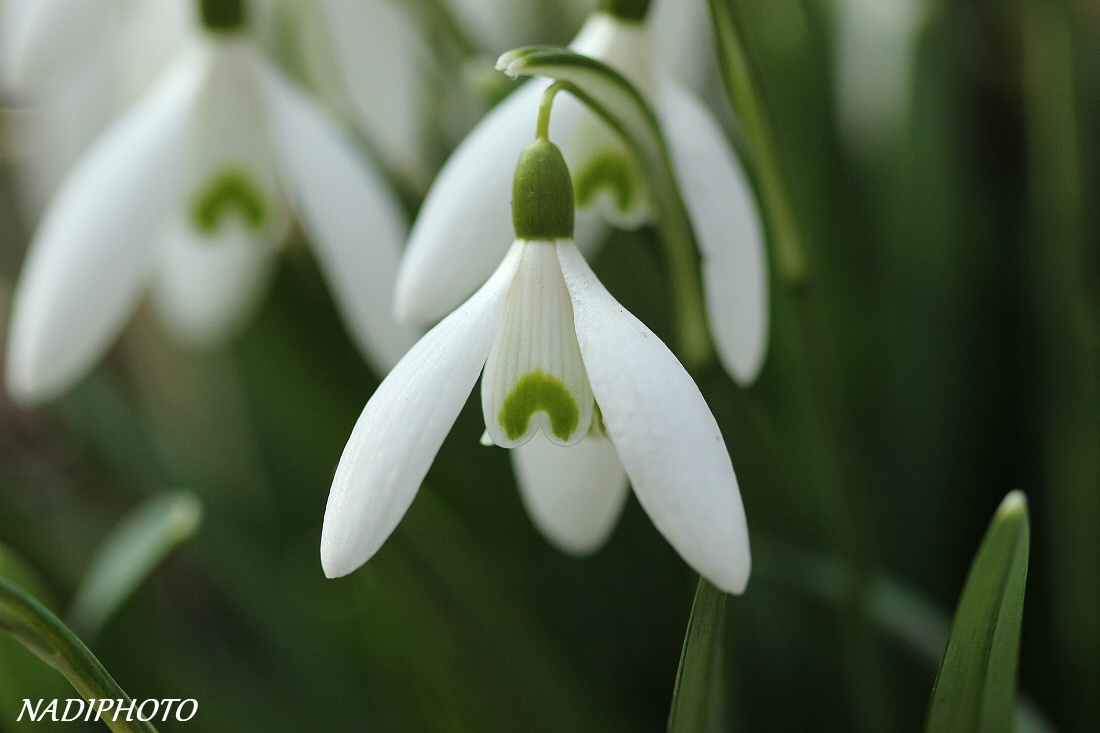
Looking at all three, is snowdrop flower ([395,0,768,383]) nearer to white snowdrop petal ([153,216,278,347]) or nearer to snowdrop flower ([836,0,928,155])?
white snowdrop petal ([153,216,278,347])

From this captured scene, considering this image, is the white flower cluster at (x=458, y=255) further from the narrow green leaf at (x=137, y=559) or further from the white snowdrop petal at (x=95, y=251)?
the narrow green leaf at (x=137, y=559)

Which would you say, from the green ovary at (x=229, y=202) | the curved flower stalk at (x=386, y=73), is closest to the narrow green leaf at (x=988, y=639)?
the green ovary at (x=229, y=202)

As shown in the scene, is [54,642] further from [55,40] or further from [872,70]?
[872,70]

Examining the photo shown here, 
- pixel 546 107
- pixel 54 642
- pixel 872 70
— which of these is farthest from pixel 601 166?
pixel 872 70

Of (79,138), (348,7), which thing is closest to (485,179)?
(348,7)

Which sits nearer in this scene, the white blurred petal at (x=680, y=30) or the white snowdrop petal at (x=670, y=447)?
the white snowdrop petal at (x=670, y=447)

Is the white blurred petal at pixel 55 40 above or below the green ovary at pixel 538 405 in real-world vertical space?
above
